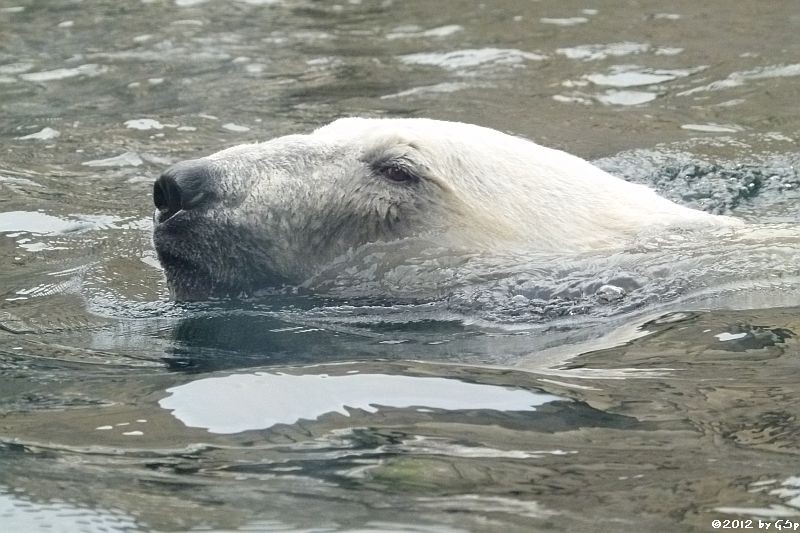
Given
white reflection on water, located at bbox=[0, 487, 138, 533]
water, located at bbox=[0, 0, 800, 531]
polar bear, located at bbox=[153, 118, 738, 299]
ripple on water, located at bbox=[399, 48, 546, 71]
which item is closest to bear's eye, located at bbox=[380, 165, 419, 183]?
polar bear, located at bbox=[153, 118, 738, 299]

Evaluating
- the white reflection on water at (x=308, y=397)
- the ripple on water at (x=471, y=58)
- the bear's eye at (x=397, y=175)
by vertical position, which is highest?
the bear's eye at (x=397, y=175)

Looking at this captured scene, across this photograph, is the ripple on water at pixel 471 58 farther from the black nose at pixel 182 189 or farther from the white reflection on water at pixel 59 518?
the white reflection on water at pixel 59 518

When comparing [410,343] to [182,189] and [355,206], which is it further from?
[182,189]

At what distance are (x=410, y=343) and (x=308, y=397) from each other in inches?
33.5

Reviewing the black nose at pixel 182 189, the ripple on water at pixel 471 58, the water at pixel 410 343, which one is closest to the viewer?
the water at pixel 410 343

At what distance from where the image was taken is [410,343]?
403cm

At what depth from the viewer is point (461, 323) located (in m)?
4.33

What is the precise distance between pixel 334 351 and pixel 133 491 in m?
1.42

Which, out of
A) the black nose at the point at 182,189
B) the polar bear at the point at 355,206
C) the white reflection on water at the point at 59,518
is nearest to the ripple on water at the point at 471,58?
the polar bear at the point at 355,206

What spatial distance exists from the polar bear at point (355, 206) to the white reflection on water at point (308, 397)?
3.97ft

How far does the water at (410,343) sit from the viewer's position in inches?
Result: 98.9

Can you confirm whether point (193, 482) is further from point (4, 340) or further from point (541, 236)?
point (541, 236)

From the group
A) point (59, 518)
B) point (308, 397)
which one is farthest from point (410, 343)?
point (59, 518)

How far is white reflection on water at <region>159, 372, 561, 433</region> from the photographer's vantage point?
3086 mm
